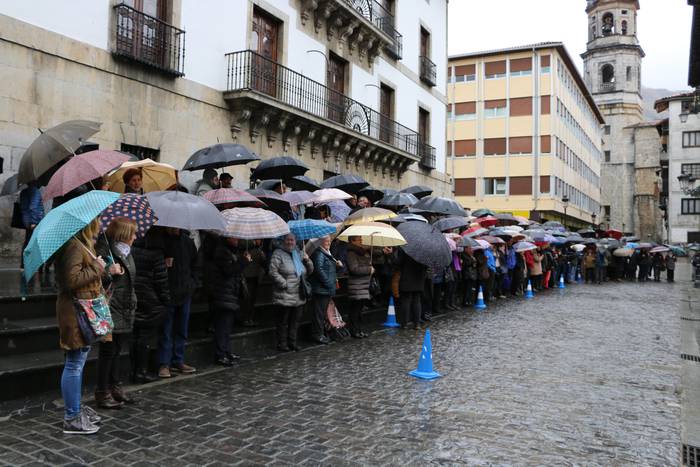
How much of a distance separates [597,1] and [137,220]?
8531 cm

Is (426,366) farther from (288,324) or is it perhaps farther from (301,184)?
(301,184)

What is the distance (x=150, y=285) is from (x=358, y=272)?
4138mm

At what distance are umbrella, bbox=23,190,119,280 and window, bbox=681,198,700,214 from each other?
71.7m

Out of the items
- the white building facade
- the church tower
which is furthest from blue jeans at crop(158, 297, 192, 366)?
the church tower

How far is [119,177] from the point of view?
705cm

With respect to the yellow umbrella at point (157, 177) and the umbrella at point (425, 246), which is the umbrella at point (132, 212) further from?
the umbrella at point (425, 246)

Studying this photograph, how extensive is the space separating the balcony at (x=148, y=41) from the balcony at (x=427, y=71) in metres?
14.7

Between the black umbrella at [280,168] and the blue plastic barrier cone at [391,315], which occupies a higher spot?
the black umbrella at [280,168]

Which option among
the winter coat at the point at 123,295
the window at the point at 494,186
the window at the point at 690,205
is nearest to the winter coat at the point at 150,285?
the winter coat at the point at 123,295

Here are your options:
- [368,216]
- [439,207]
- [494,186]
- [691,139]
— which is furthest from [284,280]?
[691,139]

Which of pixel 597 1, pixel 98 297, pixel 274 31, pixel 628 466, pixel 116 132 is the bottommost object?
pixel 628 466

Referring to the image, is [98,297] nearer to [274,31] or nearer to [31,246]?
[31,246]

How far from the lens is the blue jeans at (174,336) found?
6516 mm

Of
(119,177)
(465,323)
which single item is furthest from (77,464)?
(465,323)
